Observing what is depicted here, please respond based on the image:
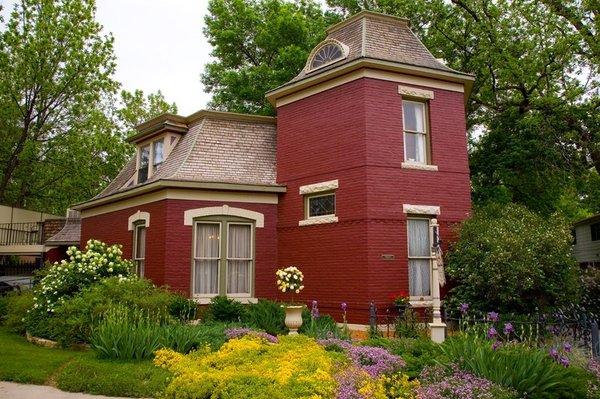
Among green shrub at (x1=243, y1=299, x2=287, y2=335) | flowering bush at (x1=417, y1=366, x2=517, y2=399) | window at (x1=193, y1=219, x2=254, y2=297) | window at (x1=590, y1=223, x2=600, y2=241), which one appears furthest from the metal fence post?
window at (x1=590, y1=223, x2=600, y2=241)

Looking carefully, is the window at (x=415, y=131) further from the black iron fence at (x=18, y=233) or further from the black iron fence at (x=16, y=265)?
the black iron fence at (x=16, y=265)

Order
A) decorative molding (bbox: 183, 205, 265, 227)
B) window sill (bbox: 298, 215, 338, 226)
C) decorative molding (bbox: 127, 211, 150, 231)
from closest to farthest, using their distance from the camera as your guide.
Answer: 1. window sill (bbox: 298, 215, 338, 226)
2. decorative molding (bbox: 183, 205, 265, 227)
3. decorative molding (bbox: 127, 211, 150, 231)

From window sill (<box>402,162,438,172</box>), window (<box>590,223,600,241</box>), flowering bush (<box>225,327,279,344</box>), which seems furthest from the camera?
window (<box>590,223,600,241</box>)

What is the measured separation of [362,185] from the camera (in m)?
14.4

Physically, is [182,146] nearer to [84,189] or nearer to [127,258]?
[127,258]

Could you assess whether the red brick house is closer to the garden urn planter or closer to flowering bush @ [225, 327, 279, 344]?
the garden urn planter

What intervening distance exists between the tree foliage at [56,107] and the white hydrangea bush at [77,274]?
16805 millimetres

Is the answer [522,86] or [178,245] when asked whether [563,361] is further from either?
[522,86]

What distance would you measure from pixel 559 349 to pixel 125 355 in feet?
23.8

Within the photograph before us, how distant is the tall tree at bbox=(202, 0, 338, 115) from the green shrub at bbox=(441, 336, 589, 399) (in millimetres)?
19435

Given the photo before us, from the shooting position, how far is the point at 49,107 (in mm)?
30219

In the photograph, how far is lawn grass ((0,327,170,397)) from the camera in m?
8.02

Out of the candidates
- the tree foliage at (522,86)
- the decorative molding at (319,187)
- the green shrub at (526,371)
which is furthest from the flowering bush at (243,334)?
the tree foliage at (522,86)

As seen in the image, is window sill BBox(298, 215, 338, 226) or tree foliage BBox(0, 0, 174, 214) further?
tree foliage BBox(0, 0, 174, 214)
